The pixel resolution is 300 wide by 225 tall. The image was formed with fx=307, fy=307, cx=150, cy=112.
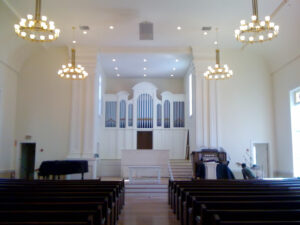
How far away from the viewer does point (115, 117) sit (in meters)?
18.7

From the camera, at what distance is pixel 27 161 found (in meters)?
15.1

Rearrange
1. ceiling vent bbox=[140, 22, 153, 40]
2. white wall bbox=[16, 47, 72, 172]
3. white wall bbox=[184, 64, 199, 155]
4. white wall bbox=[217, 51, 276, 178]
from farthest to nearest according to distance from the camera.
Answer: white wall bbox=[184, 64, 199, 155] → white wall bbox=[217, 51, 276, 178] → white wall bbox=[16, 47, 72, 172] → ceiling vent bbox=[140, 22, 153, 40]

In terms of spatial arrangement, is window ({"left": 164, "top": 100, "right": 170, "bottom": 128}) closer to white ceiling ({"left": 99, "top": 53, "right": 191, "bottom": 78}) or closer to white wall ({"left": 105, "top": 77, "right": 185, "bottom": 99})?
white wall ({"left": 105, "top": 77, "right": 185, "bottom": 99})

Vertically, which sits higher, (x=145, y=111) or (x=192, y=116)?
(x=145, y=111)

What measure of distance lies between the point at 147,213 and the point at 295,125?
849 centimetres

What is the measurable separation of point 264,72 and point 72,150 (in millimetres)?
9931

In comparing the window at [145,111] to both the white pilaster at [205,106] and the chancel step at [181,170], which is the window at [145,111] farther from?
the white pilaster at [205,106]

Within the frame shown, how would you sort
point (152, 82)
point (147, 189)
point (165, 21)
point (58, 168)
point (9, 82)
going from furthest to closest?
point (152, 82) < point (9, 82) < point (165, 21) < point (147, 189) < point (58, 168)

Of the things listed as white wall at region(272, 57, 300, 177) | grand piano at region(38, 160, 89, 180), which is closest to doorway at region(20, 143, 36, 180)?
grand piano at region(38, 160, 89, 180)

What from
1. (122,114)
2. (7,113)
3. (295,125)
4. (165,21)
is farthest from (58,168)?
(295,125)

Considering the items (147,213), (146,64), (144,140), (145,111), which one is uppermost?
(146,64)

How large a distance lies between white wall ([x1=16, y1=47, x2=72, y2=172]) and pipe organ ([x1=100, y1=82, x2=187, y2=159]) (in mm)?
4235

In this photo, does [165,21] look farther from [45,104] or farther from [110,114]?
[110,114]

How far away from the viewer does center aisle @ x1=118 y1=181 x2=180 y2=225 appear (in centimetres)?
637
